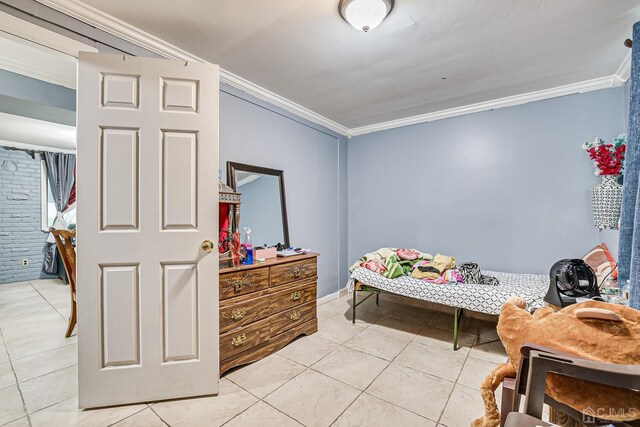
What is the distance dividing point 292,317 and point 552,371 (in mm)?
2060

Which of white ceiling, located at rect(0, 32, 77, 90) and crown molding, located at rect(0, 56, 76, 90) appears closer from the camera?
white ceiling, located at rect(0, 32, 77, 90)

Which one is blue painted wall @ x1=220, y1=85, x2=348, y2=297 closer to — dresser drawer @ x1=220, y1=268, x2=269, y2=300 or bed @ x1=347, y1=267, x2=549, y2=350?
dresser drawer @ x1=220, y1=268, x2=269, y2=300

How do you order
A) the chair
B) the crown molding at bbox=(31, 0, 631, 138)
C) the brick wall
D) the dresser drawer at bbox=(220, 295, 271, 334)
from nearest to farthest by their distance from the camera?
1. the chair
2. the crown molding at bbox=(31, 0, 631, 138)
3. the dresser drawer at bbox=(220, 295, 271, 334)
4. the brick wall

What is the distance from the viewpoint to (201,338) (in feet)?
6.08

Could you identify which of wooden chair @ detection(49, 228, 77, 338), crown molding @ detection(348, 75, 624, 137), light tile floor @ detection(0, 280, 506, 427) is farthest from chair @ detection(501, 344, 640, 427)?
wooden chair @ detection(49, 228, 77, 338)

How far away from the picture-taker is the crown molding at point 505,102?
2.67m

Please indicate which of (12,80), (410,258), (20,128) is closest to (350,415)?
(410,258)

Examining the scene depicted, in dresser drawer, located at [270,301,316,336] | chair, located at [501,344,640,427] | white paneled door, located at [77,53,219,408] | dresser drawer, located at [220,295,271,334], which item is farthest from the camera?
dresser drawer, located at [270,301,316,336]

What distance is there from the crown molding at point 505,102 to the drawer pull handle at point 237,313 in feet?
10.3

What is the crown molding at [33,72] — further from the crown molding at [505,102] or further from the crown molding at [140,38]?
the crown molding at [505,102]

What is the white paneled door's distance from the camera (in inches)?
66.1

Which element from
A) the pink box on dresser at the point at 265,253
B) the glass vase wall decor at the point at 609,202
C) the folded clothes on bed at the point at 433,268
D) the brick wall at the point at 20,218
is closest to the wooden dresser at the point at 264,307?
the pink box on dresser at the point at 265,253

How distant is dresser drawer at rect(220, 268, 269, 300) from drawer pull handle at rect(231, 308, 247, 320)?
121 millimetres

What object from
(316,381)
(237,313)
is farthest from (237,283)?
(316,381)
